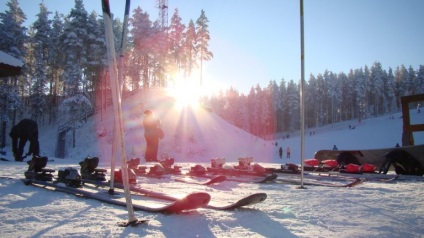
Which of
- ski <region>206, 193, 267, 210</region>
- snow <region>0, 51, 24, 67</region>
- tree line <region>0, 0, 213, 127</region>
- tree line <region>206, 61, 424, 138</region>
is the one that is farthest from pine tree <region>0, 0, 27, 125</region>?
tree line <region>206, 61, 424, 138</region>

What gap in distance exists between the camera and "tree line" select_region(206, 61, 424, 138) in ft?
317

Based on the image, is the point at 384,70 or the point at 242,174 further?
the point at 384,70

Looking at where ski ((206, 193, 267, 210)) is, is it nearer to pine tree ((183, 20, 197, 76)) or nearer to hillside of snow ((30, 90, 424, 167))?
hillside of snow ((30, 90, 424, 167))

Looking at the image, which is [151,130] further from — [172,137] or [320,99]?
[320,99]

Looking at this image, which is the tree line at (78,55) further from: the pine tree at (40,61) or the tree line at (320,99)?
the tree line at (320,99)

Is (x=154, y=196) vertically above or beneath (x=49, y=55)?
beneath

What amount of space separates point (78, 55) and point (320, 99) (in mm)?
86027

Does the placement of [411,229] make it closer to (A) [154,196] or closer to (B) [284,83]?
(A) [154,196]

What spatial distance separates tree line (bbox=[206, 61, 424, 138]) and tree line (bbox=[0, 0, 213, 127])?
1505 inches

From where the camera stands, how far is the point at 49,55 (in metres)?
50.6

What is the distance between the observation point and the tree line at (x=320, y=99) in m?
96.8

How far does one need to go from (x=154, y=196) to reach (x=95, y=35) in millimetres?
38820

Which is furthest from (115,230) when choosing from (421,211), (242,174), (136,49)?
(136,49)

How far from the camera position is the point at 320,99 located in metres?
105
